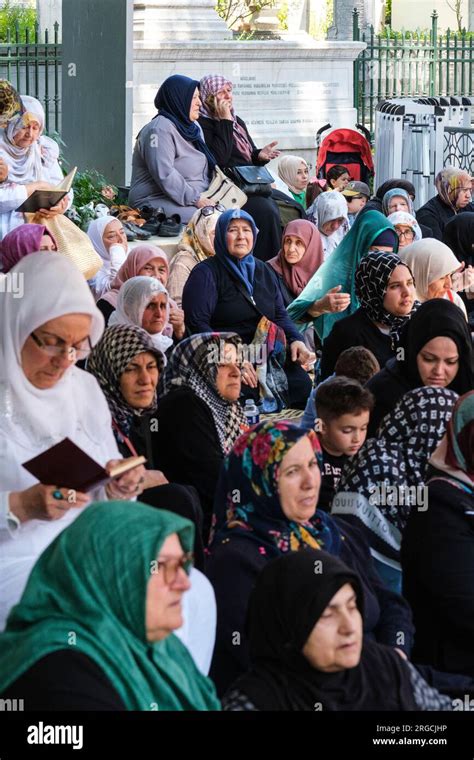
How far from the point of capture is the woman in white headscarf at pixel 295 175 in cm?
1172

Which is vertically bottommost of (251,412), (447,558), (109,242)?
(447,558)

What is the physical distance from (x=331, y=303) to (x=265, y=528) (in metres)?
3.84

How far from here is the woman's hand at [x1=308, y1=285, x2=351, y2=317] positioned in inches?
298

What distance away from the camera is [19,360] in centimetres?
394

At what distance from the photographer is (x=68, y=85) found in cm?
1081

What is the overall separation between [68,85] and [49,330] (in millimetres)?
7200

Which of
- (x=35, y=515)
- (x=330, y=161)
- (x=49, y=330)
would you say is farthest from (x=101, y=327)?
(x=330, y=161)

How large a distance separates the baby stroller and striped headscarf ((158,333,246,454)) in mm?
8584

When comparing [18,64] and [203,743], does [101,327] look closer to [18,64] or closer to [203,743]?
[203,743]

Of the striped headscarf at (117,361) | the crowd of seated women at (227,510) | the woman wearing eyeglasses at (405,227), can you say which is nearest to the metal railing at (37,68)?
the woman wearing eyeglasses at (405,227)

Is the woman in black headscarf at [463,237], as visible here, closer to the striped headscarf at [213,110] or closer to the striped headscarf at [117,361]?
the striped headscarf at [213,110]

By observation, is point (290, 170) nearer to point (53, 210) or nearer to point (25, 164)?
point (25, 164)

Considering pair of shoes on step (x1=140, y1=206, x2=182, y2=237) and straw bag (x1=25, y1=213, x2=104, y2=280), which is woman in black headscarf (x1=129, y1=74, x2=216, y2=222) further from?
straw bag (x1=25, y1=213, x2=104, y2=280)

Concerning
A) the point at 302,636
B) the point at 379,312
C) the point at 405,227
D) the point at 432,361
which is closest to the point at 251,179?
the point at 405,227
